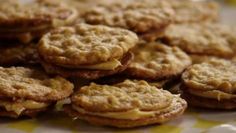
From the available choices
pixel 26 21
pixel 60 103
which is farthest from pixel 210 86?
pixel 26 21

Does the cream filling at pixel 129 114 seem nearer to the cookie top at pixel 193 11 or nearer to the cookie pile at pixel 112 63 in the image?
the cookie pile at pixel 112 63

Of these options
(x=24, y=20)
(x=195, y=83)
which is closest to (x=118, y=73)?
(x=195, y=83)

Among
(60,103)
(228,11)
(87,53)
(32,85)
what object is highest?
(228,11)

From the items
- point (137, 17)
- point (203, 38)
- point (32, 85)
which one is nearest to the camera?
point (32, 85)

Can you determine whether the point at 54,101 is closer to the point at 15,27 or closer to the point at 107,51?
the point at 107,51

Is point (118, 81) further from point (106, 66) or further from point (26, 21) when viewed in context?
point (26, 21)

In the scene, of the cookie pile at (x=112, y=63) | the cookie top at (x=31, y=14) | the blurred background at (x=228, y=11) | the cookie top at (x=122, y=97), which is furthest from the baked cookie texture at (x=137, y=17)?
the blurred background at (x=228, y=11)

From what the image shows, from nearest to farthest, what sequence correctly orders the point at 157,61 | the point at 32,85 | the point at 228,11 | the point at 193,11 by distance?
the point at 32,85, the point at 157,61, the point at 193,11, the point at 228,11
